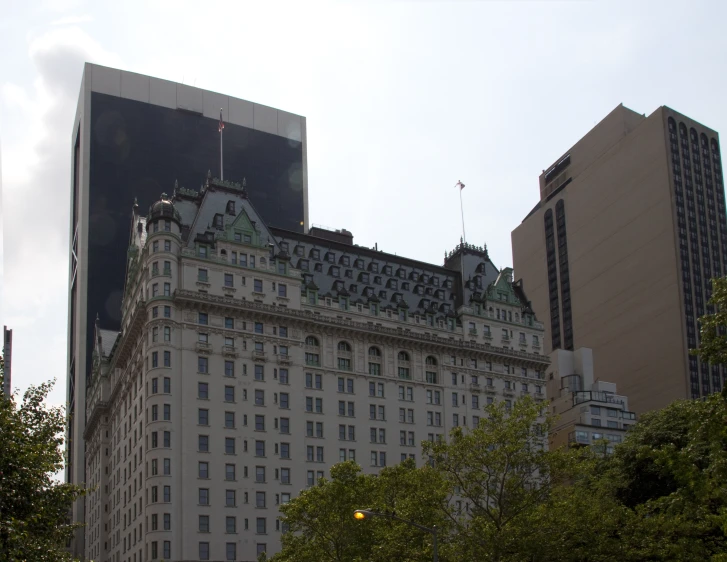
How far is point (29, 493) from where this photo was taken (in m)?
47.1

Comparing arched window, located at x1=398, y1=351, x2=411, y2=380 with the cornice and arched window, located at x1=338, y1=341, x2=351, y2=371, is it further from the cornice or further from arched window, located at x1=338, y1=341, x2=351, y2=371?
arched window, located at x1=338, y1=341, x2=351, y2=371

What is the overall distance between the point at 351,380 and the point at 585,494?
5864cm

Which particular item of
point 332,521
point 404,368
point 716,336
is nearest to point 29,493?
point 716,336

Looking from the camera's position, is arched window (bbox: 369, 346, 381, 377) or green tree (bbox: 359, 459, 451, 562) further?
arched window (bbox: 369, 346, 381, 377)

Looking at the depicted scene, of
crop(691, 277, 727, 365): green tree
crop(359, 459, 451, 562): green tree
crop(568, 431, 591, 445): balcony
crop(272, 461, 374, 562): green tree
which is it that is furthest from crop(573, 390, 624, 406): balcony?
crop(691, 277, 727, 365): green tree

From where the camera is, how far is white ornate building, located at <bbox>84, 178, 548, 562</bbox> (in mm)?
116875

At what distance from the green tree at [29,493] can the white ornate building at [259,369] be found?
6303 cm

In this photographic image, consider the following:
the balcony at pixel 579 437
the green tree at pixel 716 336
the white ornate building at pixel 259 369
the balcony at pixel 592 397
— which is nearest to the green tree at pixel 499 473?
the green tree at pixel 716 336

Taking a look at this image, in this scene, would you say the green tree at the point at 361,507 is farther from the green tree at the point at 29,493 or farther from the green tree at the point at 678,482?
the green tree at the point at 29,493

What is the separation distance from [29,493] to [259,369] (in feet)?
256

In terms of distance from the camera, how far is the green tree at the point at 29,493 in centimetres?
4300

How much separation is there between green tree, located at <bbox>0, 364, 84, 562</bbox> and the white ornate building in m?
63.0

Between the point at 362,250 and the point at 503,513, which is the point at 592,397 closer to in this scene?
the point at 362,250

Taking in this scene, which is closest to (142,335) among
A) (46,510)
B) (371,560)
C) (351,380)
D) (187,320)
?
(187,320)
